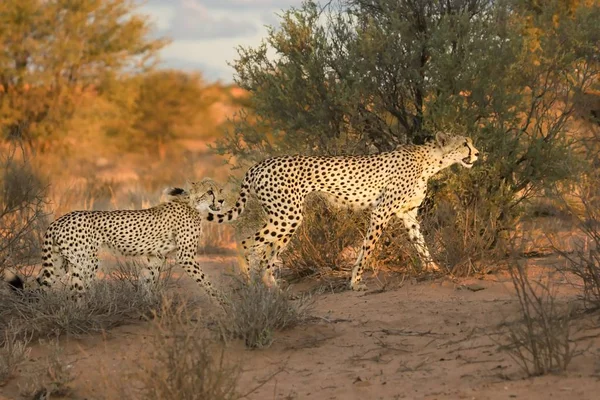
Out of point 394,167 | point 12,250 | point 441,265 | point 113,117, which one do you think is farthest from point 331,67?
point 113,117

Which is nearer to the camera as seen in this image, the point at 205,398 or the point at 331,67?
the point at 205,398

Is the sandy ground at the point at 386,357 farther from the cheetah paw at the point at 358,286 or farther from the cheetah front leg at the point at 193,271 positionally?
the cheetah paw at the point at 358,286

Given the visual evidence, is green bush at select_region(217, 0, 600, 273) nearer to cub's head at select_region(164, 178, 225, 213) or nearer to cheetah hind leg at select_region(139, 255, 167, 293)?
cub's head at select_region(164, 178, 225, 213)

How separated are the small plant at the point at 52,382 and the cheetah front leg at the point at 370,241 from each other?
319 cm

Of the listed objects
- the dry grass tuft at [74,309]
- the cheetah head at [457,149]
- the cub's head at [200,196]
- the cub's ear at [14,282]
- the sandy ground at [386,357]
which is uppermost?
the cheetah head at [457,149]

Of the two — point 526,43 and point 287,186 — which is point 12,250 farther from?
point 526,43

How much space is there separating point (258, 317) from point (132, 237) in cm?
191

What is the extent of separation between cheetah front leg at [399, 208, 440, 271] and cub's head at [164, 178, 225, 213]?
1.74 meters

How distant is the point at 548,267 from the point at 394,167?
5.22 feet

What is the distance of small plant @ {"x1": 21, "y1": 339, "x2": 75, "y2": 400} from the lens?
5.52 meters

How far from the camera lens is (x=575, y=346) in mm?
5195

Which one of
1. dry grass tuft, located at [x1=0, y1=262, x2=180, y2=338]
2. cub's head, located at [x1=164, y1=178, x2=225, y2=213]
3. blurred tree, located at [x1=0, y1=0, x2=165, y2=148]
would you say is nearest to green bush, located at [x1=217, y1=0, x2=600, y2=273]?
cub's head, located at [x1=164, y1=178, x2=225, y2=213]

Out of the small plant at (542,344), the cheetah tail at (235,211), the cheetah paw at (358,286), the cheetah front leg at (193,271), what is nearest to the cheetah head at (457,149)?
the cheetah paw at (358,286)

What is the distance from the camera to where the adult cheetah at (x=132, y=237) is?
7305mm
